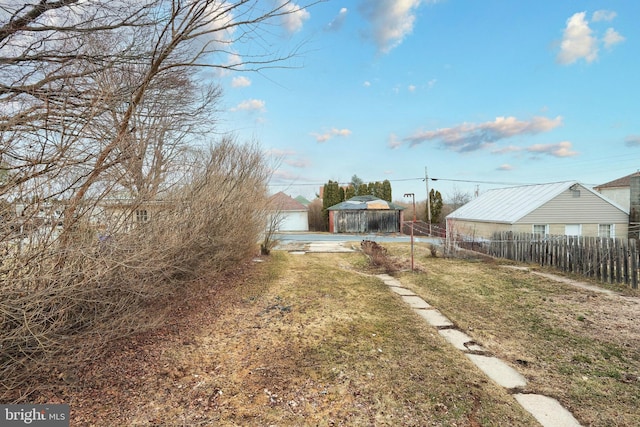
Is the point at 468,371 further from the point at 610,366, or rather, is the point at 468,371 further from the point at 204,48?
the point at 204,48

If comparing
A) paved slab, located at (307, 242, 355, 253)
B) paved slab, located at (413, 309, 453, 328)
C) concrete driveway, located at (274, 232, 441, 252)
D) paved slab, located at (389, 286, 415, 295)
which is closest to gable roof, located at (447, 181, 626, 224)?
concrete driveway, located at (274, 232, 441, 252)

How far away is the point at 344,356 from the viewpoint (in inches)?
131

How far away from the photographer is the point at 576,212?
14.7 meters

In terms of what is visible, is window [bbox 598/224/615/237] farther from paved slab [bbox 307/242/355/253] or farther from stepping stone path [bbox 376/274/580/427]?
stepping stone path [bbox 376/274/580/427]

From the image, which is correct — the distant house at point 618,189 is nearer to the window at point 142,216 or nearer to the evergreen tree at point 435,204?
the evergreen tree at point 435,204

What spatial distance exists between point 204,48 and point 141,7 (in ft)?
2.19

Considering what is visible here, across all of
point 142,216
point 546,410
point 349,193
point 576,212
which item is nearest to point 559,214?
point 576,212

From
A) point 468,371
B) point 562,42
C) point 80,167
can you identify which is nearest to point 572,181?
point 562,42

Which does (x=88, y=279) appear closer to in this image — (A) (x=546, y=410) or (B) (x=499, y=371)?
(A) (x=546, y=410)

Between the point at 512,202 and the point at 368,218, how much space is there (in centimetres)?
1192

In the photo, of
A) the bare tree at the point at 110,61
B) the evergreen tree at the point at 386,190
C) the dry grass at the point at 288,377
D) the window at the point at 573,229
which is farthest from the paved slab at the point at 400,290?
the evergreen tree at the point at 386,190

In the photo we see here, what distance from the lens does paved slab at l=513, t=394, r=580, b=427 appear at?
2.27 m

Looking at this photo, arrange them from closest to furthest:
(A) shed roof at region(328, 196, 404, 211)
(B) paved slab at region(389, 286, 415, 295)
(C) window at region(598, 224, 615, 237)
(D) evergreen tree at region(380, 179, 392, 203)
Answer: (B) paved slab at region(389, 286, 415, 295) < (C) window at region(598, 224, 615, 237) < (A) shed roof at region(328, 196, 404, 211) < (D) evergreen tree at region(380, 179, 392, 203)

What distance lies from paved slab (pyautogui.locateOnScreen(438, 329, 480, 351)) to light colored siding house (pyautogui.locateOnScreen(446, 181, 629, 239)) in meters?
10.1
